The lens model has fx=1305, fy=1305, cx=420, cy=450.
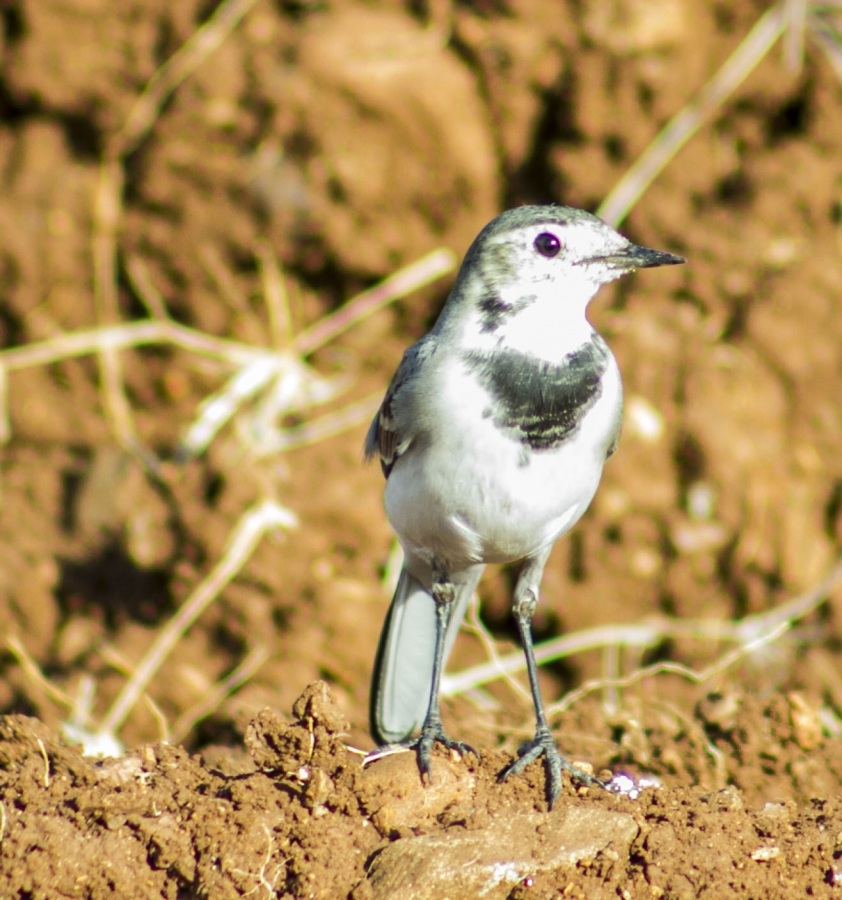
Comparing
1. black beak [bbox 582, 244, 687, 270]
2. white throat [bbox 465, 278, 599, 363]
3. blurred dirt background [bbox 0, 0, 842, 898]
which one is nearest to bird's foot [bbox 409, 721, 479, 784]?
Result: blurred dirt background [bbox 0, 0, 842, 898]

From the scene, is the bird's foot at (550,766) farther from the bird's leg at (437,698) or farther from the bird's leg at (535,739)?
the bird's leg at (437,698)

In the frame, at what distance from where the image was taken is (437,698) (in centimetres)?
477

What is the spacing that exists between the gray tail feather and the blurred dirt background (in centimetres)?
24

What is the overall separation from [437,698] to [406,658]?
49 cm

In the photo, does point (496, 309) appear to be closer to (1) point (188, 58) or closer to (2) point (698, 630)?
(2) point (698, 630)

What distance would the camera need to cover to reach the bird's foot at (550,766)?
4.15 meters

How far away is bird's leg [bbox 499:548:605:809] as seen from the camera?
4.21m

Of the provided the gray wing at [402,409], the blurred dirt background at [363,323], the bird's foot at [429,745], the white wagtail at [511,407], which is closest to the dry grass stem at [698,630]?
the blurred dirt background at [363,323]

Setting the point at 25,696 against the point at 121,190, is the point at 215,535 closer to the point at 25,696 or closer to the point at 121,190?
the point at 25,696

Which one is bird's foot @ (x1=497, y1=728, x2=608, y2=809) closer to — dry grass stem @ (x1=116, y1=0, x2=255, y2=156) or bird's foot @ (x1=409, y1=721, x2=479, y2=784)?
bird's foot @ (x1=409, y1=721, x2=479, y2=784)

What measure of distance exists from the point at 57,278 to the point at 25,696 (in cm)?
302

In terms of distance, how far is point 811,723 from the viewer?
4.71 metres

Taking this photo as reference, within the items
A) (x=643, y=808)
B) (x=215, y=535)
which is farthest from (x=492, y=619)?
(x=643, y=808)

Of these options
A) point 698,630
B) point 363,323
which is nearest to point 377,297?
point 363,323
